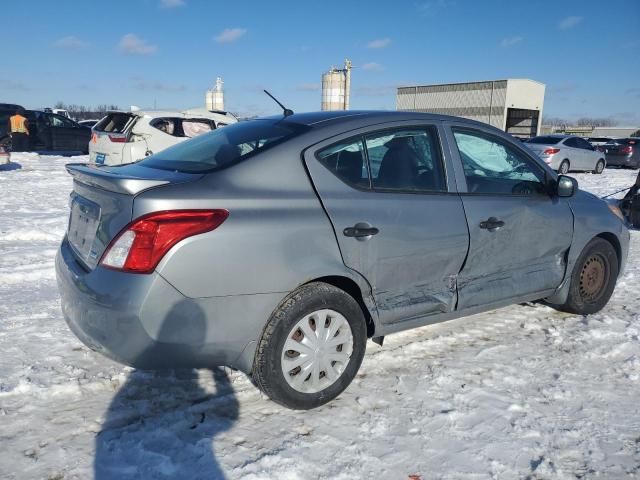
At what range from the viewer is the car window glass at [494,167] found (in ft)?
11.4

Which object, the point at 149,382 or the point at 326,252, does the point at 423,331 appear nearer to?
the point at 326,252

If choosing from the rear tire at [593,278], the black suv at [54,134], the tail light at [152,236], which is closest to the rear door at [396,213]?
the tail light at [152,236]

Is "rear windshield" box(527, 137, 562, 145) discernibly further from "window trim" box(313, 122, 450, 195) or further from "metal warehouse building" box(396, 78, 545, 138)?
"metal warehouse building" box(396, 78, 545, 138)

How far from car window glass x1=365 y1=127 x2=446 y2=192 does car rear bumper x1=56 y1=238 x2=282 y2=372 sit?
3.36ft

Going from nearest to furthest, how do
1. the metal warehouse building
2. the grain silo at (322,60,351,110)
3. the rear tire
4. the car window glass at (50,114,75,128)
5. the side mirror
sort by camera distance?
the side mirror < the rear tire < the car window glass at (50,114,75,128) < the grain silo at (322,60,351,110) < the metal warehouse building

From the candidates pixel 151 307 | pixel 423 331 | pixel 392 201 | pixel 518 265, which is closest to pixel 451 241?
pixel 392 201

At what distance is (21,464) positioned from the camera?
A: 7.63 feet

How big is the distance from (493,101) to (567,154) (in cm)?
3344

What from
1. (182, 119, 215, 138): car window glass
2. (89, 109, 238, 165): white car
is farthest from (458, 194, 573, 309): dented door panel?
(182, 119, 215, 138): car window glass

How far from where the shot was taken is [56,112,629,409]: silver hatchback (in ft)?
7.83

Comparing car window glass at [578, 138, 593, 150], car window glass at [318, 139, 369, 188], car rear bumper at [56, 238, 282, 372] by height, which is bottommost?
car rear bumper at [56, 238, 282, 372]

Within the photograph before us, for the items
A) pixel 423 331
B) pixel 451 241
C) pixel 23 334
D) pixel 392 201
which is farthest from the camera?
pixel 423 331

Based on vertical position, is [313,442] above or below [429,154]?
below

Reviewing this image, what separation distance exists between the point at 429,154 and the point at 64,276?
230cm
